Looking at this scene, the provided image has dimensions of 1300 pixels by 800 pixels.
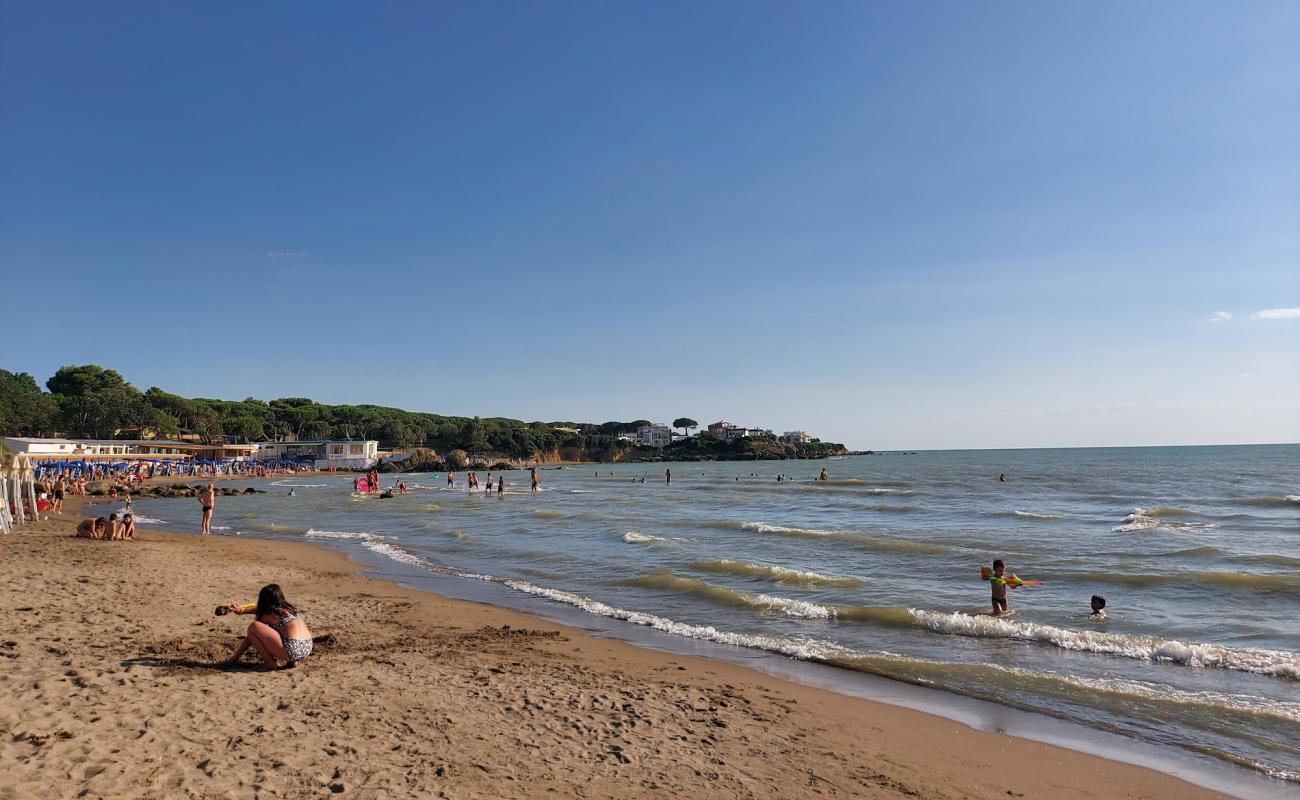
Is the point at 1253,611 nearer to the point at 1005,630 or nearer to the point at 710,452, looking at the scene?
the point at 1005,630

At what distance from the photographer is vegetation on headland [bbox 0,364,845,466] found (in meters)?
79.3

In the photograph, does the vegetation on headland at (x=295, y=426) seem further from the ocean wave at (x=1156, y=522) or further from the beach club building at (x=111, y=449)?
the ocean wave at (x=1156, y=522)

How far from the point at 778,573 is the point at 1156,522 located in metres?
20.4

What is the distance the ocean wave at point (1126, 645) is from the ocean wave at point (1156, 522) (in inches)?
674

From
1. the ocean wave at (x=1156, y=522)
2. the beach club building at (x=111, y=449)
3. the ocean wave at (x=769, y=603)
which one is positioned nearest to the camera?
the ocean wave at (x=769, y=603)

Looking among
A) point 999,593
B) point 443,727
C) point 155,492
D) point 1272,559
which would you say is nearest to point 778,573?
point 999,593

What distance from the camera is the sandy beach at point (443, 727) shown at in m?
4.69

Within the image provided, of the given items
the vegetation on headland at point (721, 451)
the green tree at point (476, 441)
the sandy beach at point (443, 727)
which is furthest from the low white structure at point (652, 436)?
the sandy beach at point (443, 727)

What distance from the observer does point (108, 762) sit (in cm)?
456

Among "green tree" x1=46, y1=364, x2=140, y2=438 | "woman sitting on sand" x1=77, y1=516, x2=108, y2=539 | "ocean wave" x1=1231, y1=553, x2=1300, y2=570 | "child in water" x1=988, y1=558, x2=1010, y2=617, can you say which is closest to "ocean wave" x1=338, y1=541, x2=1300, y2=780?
"child in water" x1=988, y1=558, x2=1010, y2=617

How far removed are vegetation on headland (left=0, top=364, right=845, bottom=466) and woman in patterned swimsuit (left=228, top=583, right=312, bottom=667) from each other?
87.9 m

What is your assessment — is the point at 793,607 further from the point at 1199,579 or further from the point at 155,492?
the point at 155,492

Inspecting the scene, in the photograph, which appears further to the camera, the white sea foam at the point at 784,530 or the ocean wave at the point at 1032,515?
the ocean wave at the point at 1032,515

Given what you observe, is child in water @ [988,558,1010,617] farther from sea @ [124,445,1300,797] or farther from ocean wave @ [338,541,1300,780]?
ocean wave @ [338,541,1300,780]
